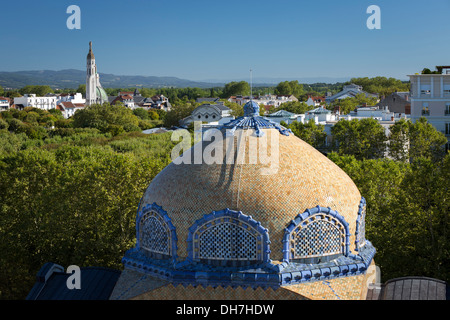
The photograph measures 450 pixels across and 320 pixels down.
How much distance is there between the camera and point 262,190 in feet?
70.7

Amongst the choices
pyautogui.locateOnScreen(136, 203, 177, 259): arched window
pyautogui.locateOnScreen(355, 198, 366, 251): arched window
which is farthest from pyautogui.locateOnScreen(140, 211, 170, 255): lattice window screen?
pyautogui.locateOnScreen(355, 198, 366, 251): arched window

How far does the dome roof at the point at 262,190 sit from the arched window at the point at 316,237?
274 millimetres

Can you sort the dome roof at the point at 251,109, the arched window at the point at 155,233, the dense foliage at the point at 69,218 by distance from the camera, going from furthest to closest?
the dense foliage at the point at 69,218
the dome roof at the point at 251,109
the arched window at the point at 155,233

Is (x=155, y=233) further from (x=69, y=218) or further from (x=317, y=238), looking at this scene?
(x=69, y=218)

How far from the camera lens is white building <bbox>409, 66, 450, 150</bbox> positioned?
62.2 meters

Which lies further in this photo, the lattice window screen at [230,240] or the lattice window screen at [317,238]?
the lattice window screen at [317,238]

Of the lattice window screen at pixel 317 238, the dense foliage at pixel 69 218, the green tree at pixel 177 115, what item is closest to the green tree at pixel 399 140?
the dense foliage at pixel 69 218

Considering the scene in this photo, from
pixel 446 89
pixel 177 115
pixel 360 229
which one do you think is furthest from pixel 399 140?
pixel 177 115

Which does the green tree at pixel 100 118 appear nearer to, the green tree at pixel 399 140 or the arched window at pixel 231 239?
the green tree at pixel 399 140

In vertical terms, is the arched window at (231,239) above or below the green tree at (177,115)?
below

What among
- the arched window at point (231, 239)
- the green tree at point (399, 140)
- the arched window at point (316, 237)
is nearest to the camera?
the arched window at point (231, 239)

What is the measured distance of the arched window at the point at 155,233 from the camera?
72.0ft
